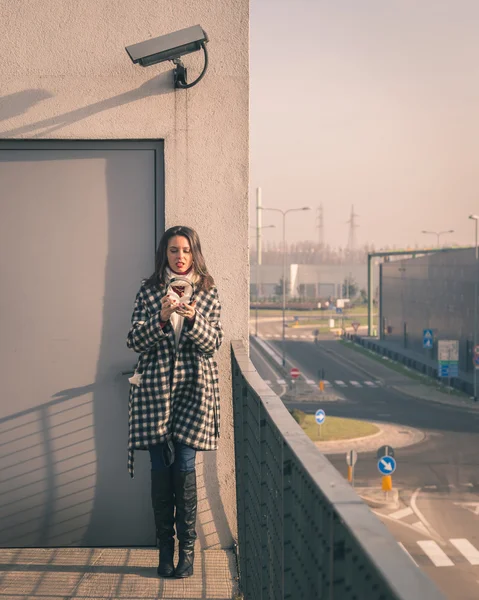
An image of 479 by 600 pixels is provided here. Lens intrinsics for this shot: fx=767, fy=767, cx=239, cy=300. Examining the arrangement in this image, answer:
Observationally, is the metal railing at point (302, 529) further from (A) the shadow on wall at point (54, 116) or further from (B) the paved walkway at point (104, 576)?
(A) the shadow on wall at point (54, 116)

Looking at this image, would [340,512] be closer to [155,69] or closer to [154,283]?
[154,283]

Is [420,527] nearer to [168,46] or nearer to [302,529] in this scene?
→ [168,46]

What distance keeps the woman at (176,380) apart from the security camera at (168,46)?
1.19 meters

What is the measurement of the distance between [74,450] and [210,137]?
2154 mm

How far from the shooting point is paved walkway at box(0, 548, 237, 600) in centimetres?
393

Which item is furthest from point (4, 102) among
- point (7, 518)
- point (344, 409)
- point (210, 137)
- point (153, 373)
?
point (344, 409)

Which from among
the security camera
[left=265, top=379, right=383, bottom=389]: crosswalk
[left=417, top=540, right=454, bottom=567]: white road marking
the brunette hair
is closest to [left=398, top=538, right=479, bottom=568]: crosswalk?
[left=417, top=540, right=454, bottom=567]: white road marking

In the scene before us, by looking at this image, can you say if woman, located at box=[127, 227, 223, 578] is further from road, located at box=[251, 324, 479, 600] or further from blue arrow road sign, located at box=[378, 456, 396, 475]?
blue arrow road sign, located at box=[378, 456, 396, 475]

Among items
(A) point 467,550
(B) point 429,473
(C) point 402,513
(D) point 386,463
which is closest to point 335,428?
(B) point 429,473

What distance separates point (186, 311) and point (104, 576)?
164cm

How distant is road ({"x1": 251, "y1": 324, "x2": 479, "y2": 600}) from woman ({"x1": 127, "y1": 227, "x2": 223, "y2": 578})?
11.7 m

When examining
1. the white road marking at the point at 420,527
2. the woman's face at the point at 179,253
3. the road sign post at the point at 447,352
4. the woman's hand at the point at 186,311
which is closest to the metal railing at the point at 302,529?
the woman's hand at the point at 186,311

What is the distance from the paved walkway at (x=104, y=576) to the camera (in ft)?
12.9

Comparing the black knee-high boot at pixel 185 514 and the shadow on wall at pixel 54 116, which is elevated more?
the shadow on wall at pixel 54 116
